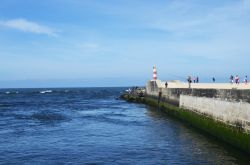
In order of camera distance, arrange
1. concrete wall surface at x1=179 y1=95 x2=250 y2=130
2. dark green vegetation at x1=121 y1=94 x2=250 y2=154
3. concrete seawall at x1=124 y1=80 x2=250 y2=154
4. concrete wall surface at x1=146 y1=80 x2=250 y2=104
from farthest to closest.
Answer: concrete wall surface at x1=146 y1=80 x2=250 y2=104, concrete seawall at x1=124 y1=80 x2=250 y2=154, dark green vegetation at x1=121 y1=94 x2=250 y2=154, concrete wall surface at x1=179 y1=95 x2=250 y2=130

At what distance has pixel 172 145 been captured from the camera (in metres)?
20.9

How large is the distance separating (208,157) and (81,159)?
523cm

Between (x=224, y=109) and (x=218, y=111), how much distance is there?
4.04 ft

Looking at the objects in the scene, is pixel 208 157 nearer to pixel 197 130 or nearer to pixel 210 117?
pixel 210 117

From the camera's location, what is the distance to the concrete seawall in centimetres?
1748

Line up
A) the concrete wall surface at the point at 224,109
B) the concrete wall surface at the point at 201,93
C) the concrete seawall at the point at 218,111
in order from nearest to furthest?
the concrete wall surface at the point at 224,109 < the concrete seawall at the point at 218,111 < the concrete wall surface at the point at 201,93

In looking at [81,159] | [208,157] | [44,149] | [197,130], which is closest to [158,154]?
[208,157]

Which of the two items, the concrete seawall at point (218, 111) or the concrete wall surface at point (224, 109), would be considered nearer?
the concrete wall surface at point (224, 109)

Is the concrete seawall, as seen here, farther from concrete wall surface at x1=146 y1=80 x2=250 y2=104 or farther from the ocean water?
the ocean water

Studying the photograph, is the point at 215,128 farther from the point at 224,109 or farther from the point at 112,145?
the point at 112,145

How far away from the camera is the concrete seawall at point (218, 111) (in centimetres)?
1748

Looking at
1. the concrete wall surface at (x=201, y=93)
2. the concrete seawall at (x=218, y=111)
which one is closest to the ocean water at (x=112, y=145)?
the concrete seawall at (x=218, y=111)

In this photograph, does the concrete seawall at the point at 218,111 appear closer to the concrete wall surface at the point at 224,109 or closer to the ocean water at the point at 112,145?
the concrete wall surface at the point at 224,109

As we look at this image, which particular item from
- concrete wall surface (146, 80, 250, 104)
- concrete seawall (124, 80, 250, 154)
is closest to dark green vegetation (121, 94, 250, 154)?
concrete seawall (124, 80, 250, 154)
